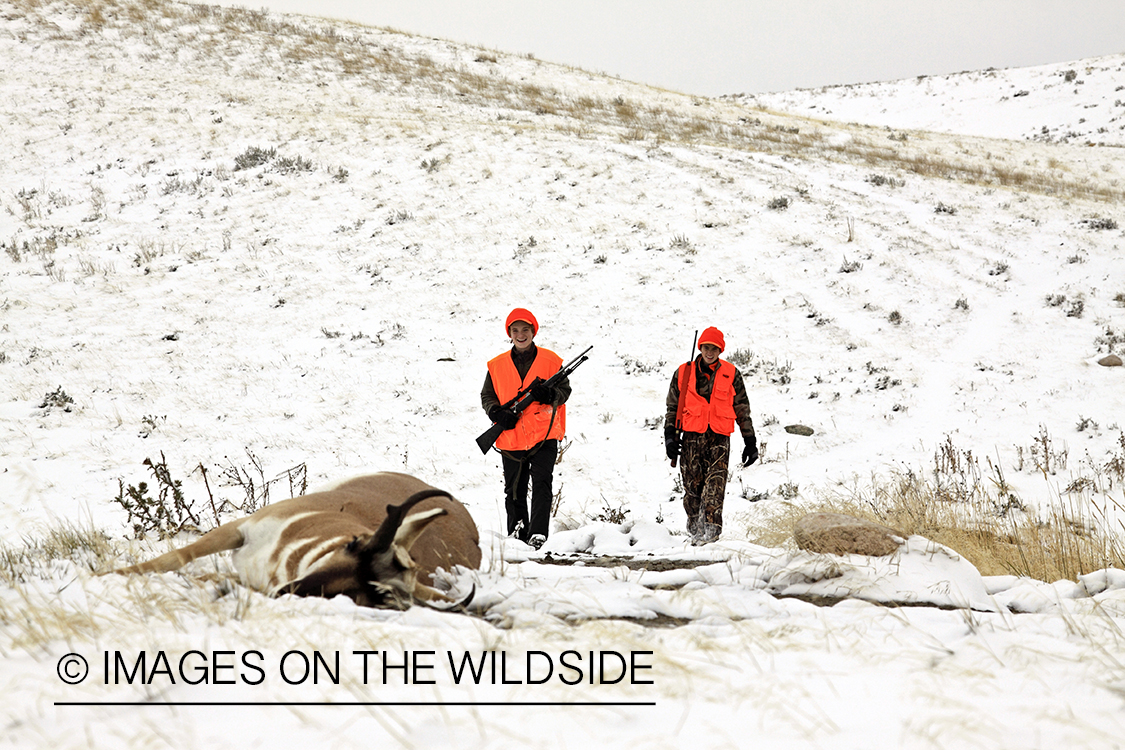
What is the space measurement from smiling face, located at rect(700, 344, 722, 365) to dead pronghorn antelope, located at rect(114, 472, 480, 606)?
11.5ft

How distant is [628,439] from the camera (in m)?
9.52

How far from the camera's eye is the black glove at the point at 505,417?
19.4ft

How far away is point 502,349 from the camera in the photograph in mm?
11773

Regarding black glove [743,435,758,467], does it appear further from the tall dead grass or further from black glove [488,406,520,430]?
black glove [488,406,520,430]

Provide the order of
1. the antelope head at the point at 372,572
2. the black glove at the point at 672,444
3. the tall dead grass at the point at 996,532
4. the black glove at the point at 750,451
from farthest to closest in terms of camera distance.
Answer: the black glove at the point at 672,444, the black glove at the point at 750,451, the tall dead grass at the point at 996,532, the antelope head at the point at 372,572

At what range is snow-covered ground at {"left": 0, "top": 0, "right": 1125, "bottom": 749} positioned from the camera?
6.10 feet

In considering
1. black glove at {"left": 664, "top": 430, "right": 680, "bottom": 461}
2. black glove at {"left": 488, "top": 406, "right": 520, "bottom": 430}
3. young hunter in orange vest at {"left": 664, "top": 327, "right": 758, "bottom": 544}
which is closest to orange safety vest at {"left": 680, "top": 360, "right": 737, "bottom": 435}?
young hunter in orange vest at {"left": 664, "top": 327, "right": 758, "bottom": 544}

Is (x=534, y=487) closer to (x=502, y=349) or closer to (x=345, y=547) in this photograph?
(x=345, y=547)

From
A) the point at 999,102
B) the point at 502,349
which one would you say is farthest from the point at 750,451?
the point at 999,102

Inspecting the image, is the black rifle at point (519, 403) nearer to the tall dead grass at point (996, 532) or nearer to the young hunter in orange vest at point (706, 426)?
the young hunter in orange vest at point (706, 426)

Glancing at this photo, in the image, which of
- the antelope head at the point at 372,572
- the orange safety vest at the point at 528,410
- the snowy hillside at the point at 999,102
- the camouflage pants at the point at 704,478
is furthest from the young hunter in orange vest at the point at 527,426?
the snowy hillside at the point at 999,102

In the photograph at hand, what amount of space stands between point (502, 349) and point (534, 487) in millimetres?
5993

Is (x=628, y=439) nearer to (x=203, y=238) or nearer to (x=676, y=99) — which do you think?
(x=203, y=238)

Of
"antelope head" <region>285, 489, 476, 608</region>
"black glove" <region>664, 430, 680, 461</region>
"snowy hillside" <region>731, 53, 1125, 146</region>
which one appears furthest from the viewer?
"snowy hillside" <region>731, 53, 1125, 146</region>
